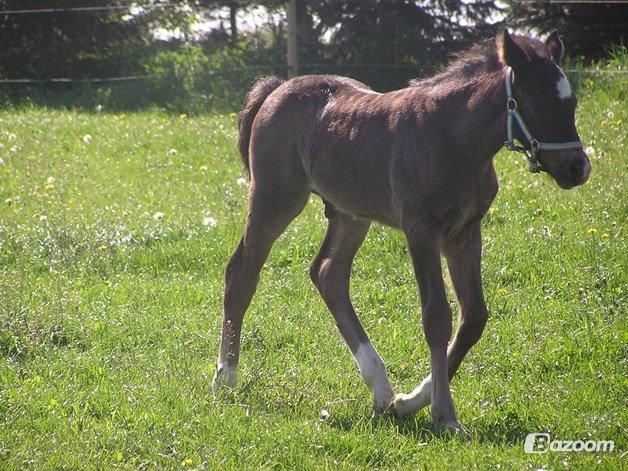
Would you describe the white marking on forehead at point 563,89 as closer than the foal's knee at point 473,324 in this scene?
Yes

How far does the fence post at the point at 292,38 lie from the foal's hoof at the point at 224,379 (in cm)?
808

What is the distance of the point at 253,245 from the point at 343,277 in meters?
0.59

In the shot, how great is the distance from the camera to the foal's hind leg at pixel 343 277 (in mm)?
5613

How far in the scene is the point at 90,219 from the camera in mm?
9227

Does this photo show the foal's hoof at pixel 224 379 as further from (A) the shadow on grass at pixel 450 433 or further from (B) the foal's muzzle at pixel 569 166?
(B) the foal's muzzle at pixel 569 166

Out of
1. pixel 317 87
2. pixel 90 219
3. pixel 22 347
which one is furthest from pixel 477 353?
pixel 90 219

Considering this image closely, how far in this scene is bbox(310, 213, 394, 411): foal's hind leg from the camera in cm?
561

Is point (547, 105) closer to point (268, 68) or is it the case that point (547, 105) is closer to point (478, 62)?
point (478, 62)

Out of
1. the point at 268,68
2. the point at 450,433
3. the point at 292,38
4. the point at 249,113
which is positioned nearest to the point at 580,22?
the point at 292,38

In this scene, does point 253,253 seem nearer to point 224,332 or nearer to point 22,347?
point 224,332

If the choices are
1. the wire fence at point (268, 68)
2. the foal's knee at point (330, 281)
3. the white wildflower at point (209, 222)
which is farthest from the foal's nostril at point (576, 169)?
the wire fence at point (268, 68)

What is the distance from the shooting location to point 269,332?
21.2 ft

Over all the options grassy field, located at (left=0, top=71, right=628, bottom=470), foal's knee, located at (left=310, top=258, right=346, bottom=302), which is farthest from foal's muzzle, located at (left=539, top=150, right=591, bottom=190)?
foal's knee, located at (left=310, top=258, right=346, bottom=302)

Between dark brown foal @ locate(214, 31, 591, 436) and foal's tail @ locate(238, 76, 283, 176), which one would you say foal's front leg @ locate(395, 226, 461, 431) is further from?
foal's tail @ locate(238, 76, 283, 176)
